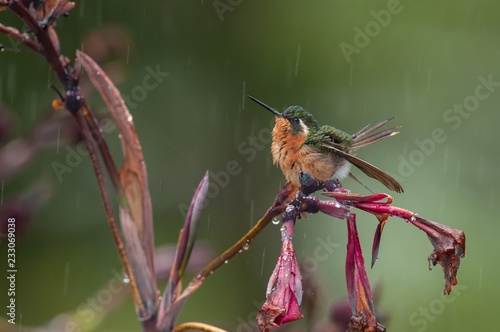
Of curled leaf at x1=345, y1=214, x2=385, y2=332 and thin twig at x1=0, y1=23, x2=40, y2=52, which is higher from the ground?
thin twig at x1=0, y1=23, x2=40, y2=52

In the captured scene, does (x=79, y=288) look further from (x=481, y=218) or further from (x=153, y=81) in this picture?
(x=481, y=218)

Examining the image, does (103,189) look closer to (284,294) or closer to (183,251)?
(183,251)

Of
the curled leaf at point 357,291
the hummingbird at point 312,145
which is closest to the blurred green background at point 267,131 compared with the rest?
the hummingbird at point 312,145

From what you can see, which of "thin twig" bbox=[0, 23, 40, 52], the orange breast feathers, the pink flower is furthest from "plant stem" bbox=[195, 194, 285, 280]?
"thin twig" bbox=[0, 23, 40, 52]

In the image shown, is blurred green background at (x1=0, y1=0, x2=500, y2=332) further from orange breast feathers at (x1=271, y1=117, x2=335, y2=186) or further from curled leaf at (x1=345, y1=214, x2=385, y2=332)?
curled leaf at (x1=345, y1=214, x2=385, y2=332)

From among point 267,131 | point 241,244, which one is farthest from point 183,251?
point 267,131

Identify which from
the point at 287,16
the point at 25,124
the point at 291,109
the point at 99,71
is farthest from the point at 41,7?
the point at 287,16
